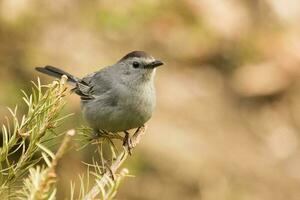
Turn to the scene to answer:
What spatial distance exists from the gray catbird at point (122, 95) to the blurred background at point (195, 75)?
1323 mm

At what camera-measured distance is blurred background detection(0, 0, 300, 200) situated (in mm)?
5699

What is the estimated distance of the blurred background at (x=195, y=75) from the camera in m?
5.70

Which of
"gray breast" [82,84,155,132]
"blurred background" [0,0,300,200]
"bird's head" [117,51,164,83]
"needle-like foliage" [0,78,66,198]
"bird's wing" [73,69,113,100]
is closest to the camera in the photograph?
"needle-like foliage" [0,78,66,198]

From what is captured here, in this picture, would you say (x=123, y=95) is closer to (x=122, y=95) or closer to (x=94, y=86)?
(x=122, y=95)

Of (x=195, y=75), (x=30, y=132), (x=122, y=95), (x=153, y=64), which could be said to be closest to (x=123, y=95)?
(x=122, y=95)

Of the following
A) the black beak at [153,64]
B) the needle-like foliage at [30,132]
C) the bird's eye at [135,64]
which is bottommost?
the bird's eye at [135,64]

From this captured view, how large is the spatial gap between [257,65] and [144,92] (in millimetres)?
3801

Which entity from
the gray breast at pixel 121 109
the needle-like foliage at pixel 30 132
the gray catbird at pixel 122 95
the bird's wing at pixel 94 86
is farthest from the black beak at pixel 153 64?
the needle-like foliage at pixel 30 132

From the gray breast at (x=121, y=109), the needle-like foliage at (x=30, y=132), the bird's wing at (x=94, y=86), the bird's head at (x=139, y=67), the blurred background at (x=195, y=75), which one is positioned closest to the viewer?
the needle-like foliage at (x=30, y=132)

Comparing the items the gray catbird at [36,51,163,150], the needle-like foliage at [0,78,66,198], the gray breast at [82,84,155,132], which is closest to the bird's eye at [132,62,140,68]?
the gray catbird at [36,51,163,150]

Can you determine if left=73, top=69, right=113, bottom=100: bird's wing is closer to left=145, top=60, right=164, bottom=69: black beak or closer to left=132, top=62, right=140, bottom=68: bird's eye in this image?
left=132, top=62, right=140, bottom=68: bird's eye

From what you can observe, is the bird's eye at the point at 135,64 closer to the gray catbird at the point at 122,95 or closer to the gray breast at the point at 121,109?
the gray catbird at the point at 122,95

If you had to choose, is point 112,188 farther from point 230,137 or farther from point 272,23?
point 272,23

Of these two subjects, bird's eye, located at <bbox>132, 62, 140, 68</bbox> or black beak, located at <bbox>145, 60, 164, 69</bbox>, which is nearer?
black beak, located at <bbox>145, 60, 164, 69</bbox>
